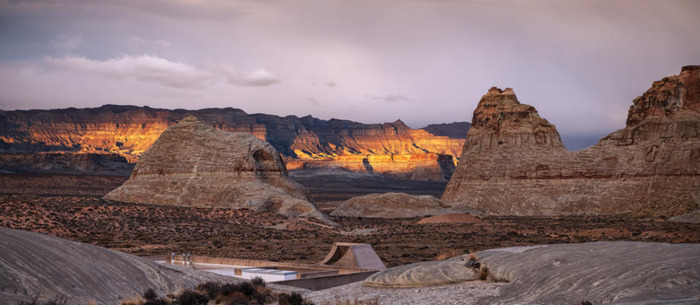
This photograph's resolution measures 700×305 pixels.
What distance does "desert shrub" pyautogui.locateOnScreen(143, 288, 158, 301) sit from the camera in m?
14.4

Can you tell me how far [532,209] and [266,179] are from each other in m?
21.5

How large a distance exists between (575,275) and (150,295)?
26.8ft

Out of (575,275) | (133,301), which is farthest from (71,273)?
(575,275)

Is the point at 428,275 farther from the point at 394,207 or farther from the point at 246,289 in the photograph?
the point at 394,207

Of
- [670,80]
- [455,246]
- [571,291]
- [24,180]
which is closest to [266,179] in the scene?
[455,246]

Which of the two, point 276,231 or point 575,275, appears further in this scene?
point 276,231

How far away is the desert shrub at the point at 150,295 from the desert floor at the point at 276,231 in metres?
13.1

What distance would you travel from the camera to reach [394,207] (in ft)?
201

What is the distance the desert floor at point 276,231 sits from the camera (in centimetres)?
3341

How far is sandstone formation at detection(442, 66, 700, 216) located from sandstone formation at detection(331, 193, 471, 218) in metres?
3.17

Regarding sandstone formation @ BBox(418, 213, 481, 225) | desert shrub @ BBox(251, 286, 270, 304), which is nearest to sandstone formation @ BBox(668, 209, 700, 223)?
sandstone formation @ BBox(418, 213, 481, 225)

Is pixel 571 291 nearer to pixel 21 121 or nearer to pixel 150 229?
pixel 150 229

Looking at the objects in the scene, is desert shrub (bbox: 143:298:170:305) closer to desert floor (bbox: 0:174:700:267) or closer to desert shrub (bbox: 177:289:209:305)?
desert shrub (bbox: 177:289:209:305)

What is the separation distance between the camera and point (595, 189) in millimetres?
56969
